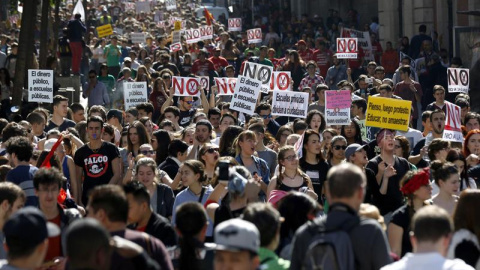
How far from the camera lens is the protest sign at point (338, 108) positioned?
16.3 metres

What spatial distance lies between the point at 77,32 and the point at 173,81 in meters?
11.3

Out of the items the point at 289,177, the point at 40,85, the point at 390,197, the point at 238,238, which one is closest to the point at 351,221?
the point at 238,238

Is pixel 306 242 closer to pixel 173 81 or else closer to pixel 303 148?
pixel 303 148

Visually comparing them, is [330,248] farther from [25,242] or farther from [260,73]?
[260,73]

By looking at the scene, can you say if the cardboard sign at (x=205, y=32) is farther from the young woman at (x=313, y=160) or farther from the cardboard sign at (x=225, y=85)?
the young woman at (x=313, y=160)

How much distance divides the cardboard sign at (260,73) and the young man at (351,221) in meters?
11.8

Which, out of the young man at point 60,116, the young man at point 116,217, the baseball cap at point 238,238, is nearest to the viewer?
the baseball cap at point 238,238

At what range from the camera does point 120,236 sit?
7.06 metres

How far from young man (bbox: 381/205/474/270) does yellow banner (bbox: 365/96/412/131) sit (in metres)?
7.65

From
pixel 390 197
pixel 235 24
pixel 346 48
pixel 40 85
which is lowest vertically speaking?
pixel 390 197

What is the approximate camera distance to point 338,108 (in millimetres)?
16562

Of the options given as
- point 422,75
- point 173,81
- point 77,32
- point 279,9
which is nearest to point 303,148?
point 173,81

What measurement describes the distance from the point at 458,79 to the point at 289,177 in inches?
346

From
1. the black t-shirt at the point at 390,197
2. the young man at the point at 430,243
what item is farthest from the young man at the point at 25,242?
the black t-shirt at the point at 390,197
